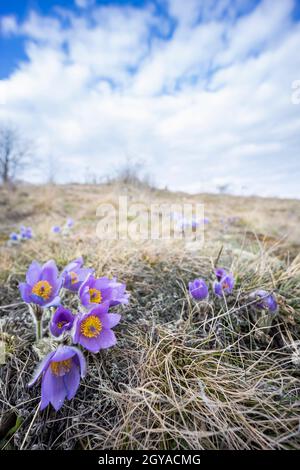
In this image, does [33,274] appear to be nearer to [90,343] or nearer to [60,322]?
[60,322]

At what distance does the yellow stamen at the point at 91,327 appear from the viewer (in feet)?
2.75

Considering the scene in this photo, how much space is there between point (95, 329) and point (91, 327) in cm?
2

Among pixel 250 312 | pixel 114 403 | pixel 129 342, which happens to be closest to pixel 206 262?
pixel 250 312

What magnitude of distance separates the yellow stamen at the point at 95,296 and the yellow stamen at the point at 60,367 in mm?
229

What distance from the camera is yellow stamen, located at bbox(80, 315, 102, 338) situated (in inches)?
33.0

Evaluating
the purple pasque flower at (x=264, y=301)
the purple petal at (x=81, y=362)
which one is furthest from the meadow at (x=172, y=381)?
the purple petal at (x=81, y=362)

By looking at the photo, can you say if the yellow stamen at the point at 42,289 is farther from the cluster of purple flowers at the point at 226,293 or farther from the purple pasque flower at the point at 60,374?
the cluster of purple flowers at the point at 226,293

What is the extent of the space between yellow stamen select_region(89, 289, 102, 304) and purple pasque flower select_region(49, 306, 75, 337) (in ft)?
0.41

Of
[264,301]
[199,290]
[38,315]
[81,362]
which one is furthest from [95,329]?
[264,301]

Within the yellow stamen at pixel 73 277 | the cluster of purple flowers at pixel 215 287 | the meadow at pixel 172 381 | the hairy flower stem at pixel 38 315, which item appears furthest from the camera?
the cluster of purple flowers at pixel 215 287

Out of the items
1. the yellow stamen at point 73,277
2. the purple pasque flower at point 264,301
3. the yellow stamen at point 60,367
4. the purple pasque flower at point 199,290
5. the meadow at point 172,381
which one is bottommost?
the meadow at point 172,381

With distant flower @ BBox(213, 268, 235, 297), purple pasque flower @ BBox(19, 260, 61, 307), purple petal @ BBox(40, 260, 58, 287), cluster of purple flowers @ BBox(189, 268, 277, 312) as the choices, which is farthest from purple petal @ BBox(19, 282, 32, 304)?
distant flower @ BBox(213, 268, 235, 297)

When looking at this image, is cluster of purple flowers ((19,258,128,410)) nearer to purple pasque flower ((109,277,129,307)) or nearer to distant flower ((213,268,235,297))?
purple pasque flower ((109,277,129,307))

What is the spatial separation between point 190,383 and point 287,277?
838 millimetres
